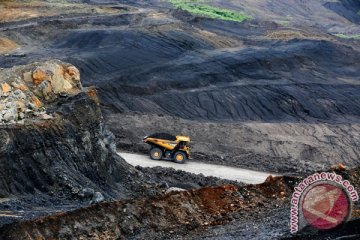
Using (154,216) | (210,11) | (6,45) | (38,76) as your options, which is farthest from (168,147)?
(210,11)

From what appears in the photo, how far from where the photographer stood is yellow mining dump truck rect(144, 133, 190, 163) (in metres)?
22.4

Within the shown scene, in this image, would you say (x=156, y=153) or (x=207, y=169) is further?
(x=156, y=153)

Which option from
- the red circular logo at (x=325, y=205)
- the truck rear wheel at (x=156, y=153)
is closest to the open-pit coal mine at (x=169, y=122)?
the red circular logo at (x=325, y=205)

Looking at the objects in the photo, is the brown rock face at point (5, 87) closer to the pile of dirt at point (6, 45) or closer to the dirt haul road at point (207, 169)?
the dirt haul road at point (207, 169)

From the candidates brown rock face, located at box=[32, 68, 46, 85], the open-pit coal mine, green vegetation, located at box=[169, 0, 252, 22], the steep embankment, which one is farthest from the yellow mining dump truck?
green vegetation, located at box=[169, 0, 252, 22]

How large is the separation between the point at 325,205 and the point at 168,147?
1265cm

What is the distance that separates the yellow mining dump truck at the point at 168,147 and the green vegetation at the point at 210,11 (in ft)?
104

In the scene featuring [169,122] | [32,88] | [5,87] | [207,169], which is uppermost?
[5,87]

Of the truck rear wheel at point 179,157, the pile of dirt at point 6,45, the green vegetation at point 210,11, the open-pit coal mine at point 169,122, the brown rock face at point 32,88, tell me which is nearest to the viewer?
the open-pit coal mine at point 169,122

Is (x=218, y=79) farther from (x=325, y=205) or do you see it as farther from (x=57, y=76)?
(x=325, y=205)

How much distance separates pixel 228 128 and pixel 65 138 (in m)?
13.7

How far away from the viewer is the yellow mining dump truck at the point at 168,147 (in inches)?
883

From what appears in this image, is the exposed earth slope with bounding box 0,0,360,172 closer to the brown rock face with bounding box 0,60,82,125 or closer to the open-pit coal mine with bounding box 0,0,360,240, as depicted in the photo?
the open-pit coal mine with bounding box 0,0,360,240

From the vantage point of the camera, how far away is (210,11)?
56875 millimetres
